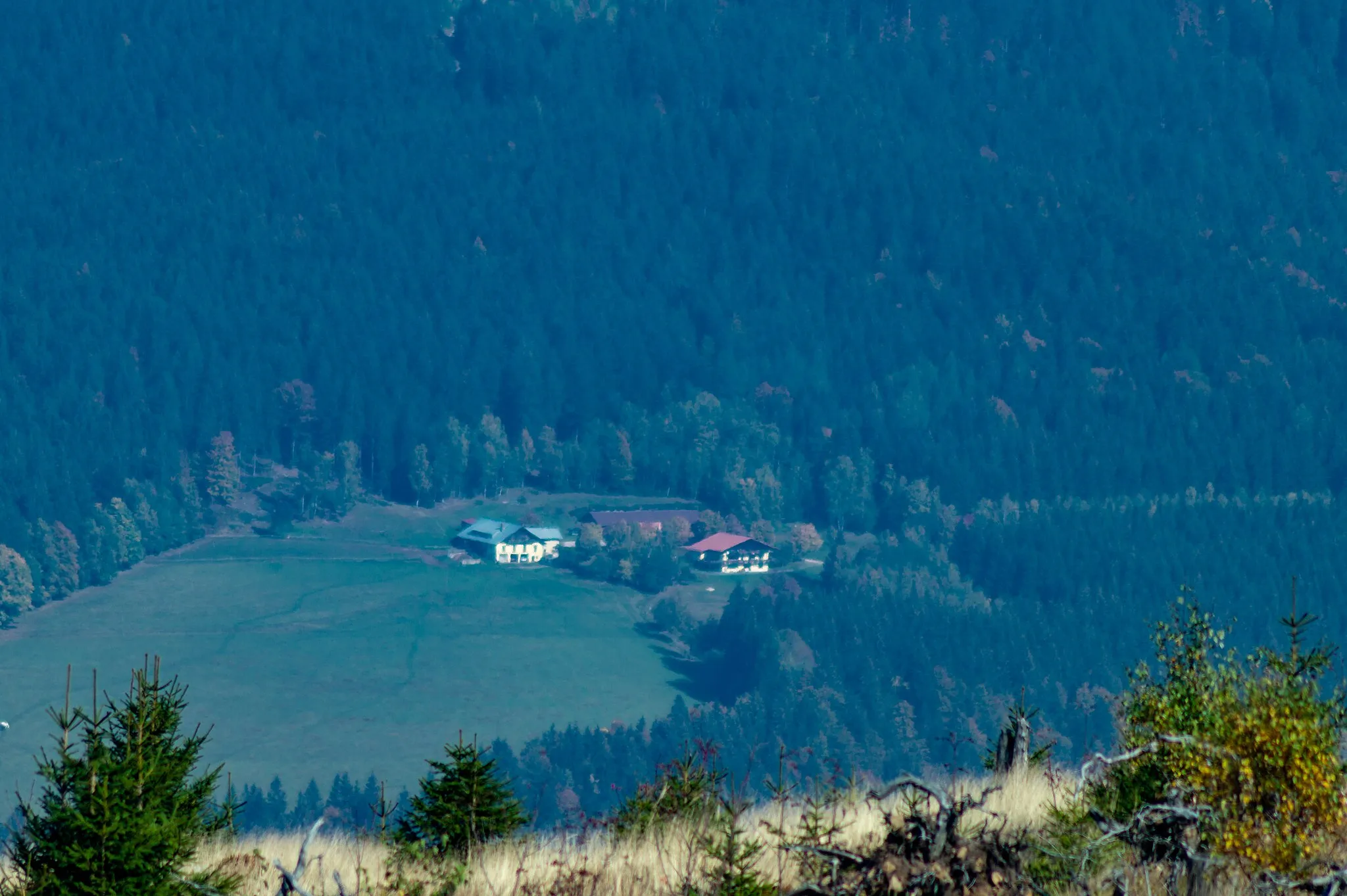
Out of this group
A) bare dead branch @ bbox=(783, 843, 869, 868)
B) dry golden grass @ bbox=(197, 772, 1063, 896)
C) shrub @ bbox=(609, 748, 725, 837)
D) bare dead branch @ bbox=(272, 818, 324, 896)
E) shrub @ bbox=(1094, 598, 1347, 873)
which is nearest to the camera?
bare dead branch @ bbox=(272, 818, 324, 896)

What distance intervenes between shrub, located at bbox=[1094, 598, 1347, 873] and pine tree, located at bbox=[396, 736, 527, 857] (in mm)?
5624

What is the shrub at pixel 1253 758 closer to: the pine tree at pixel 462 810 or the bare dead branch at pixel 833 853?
the bare dead branch at pixel 833 853

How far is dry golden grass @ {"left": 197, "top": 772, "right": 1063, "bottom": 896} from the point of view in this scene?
1319cm

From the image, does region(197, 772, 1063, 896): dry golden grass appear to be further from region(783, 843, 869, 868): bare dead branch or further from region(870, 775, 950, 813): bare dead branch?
region(783, 843, 869, 868): bare dead branch

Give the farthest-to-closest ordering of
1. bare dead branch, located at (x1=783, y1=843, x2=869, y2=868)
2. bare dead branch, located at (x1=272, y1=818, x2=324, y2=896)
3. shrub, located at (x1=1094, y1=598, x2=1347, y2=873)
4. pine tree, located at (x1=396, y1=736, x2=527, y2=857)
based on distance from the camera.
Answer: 1. pine tree, located at (x1=396, y1=736, x2=527, y2=857)
2. shrub, located at (x1=1094, y1=598, x2=1347, y2=873)
3. bare dead branch, located at (x1=783, y1=843, x2=869, y2=868)
4. bare dead branch, located at (x1=272, y1=818, x2=324, y2=896)

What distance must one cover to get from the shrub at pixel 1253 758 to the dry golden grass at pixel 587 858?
4.26 ft

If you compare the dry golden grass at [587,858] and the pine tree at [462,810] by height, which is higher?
the pine tree at [462,810]

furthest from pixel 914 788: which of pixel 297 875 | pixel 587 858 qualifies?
pixel 297 875

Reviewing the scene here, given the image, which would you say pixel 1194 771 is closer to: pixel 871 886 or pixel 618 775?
pixel 871 886

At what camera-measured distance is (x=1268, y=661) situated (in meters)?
14.1

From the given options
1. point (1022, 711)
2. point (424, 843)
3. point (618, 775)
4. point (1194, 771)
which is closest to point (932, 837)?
point (1194, 771)

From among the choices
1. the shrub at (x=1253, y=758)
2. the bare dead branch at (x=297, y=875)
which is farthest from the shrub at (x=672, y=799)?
the bare dead branch at (x=297, y=875)

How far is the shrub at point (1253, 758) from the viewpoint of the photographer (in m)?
12.2

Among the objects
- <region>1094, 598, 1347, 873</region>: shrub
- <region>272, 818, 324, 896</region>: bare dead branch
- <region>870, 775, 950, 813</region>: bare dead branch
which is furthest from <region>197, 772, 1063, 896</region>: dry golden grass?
<region>1094, 598, 1347, 873</region>: shrub
